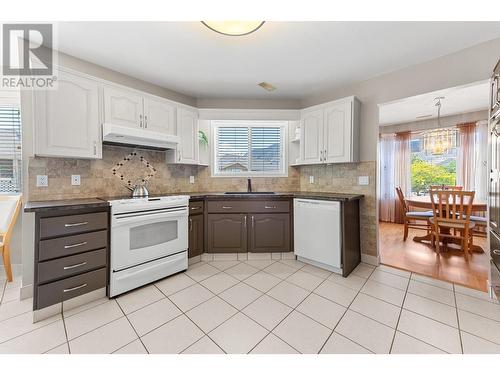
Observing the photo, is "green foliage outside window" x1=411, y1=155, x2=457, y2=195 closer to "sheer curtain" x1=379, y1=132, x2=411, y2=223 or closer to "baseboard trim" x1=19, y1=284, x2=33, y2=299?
"sheer curtain" x1=379, y1=132, x2=411, y2=223

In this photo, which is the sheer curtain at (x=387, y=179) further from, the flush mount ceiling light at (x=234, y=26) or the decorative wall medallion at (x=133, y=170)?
the decorative wall medallion at (x=133, y=170)

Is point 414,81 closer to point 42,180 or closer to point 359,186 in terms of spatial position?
point 359,186

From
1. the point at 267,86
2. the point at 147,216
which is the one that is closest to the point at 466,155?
the point at 267,86

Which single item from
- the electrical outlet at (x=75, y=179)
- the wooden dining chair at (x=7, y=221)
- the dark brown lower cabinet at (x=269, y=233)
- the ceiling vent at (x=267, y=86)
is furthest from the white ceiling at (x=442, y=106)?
the wooden dining chair at (x=7, y=221)

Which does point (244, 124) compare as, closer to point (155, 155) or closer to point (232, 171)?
point (232, 171)

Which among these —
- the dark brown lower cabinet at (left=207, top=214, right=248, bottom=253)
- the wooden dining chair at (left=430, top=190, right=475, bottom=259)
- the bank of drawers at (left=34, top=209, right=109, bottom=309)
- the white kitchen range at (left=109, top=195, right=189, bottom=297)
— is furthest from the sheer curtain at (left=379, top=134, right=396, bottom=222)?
the bank of drawers at (left=34, top=209, right=109, bottom=309)

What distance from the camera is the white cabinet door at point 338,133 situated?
2571 mm

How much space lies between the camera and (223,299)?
1.86m

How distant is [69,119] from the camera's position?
1.96 meters

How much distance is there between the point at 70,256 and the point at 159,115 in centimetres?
173

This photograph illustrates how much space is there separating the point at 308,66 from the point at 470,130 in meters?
4.09

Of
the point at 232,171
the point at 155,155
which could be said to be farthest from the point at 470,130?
the point at 155,155

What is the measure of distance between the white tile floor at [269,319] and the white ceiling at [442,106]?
258 cm
